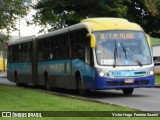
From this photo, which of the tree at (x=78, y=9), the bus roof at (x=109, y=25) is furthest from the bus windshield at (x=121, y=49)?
the tree at (x=78, y=9)

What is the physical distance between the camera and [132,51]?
69.9 feet

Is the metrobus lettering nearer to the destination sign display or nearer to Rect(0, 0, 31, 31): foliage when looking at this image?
the destination sign display

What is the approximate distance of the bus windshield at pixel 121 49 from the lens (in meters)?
21.0

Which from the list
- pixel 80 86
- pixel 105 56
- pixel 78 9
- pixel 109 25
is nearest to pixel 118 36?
pixel 109 25

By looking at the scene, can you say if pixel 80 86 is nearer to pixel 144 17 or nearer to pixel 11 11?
pixel 11 11

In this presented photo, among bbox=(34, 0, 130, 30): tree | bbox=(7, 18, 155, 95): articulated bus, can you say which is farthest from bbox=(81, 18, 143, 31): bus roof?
bbox=(34, 0, 130, 30): tree

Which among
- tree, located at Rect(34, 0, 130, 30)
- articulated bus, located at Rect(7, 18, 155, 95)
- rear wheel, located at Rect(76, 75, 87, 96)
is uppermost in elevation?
tree, located at Rect(34, 0, 130, 30)

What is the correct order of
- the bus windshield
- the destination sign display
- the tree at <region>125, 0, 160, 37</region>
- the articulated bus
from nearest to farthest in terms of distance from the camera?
the articulated bus
the bus windshield
the destination sign display
the tree at <region>125, 0, 160, 37</region>

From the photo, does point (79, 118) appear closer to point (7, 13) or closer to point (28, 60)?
point (7, 13)

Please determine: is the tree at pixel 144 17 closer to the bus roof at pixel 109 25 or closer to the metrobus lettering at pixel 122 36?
the bus roof at pixel 109 25

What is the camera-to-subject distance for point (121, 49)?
21219 mm

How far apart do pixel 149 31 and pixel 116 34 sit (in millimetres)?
45779

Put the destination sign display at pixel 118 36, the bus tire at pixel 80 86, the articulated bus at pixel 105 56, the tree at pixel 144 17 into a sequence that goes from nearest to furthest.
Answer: the articulated bus at pixel 105 56
the destination sign display at pixel 118 36
the bus tire at pixel 80 86
the tree at pixel 144 17

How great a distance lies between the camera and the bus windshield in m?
21.0
